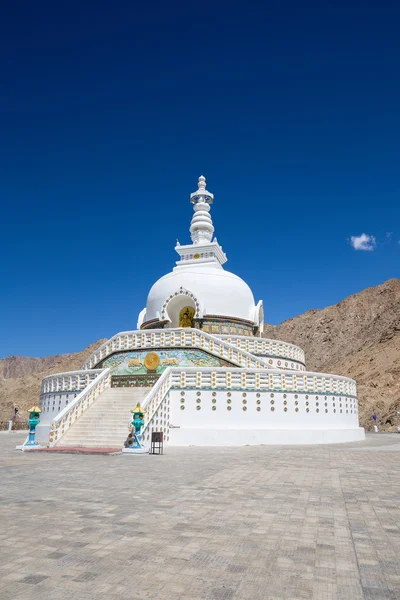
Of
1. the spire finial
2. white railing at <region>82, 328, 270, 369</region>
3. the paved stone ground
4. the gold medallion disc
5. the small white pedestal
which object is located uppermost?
the spire finial

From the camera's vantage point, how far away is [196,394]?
18156 mm

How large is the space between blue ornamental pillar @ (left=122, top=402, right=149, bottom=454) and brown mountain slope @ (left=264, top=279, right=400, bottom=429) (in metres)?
33.7

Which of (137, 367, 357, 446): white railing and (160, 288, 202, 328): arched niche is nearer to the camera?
(137, 367, 357, 446): white railing

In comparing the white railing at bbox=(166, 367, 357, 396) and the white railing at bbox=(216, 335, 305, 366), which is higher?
the white railing at bbox=(216, 335, 305, 366)

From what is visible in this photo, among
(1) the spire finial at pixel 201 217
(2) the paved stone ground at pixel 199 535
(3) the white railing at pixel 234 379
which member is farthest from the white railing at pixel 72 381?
(1) the spire finial at pixel 201 217

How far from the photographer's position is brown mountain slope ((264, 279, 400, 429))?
163 feet

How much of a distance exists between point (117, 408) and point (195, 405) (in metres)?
3.03

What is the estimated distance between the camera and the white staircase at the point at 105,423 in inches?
621

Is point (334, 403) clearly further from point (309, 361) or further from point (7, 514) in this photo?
point (309, 361)

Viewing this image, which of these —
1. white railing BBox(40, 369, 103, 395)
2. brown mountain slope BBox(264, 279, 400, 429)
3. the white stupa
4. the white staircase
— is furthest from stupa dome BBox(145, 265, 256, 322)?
brown mountain slope BBox(264, 279, 400, 429)

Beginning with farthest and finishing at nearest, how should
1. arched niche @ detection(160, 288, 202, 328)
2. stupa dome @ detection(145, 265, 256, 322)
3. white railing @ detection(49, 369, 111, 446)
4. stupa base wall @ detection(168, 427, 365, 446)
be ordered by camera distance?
stupa dome @ detection(145, 265, 256, 322) → arched niche @ detection(160, 288, 202, 328) → stupa base wall @ detection(168, 427, 365, 446) → white railing @ detection(49, 369, 111, 446)

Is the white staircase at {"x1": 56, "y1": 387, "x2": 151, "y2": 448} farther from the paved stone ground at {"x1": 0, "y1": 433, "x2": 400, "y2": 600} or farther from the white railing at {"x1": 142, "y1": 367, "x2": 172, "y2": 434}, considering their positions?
the paved stone ground at {"x1": 0, "y1": 433, "x2": 400, "y2": 600}

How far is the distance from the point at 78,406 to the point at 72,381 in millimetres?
3668

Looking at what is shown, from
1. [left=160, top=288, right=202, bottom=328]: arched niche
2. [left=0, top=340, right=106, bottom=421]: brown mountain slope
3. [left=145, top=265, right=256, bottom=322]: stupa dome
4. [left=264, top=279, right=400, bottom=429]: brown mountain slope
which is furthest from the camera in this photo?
[left=0, top=340, right=106, bottom=421]: brown mountain slope
